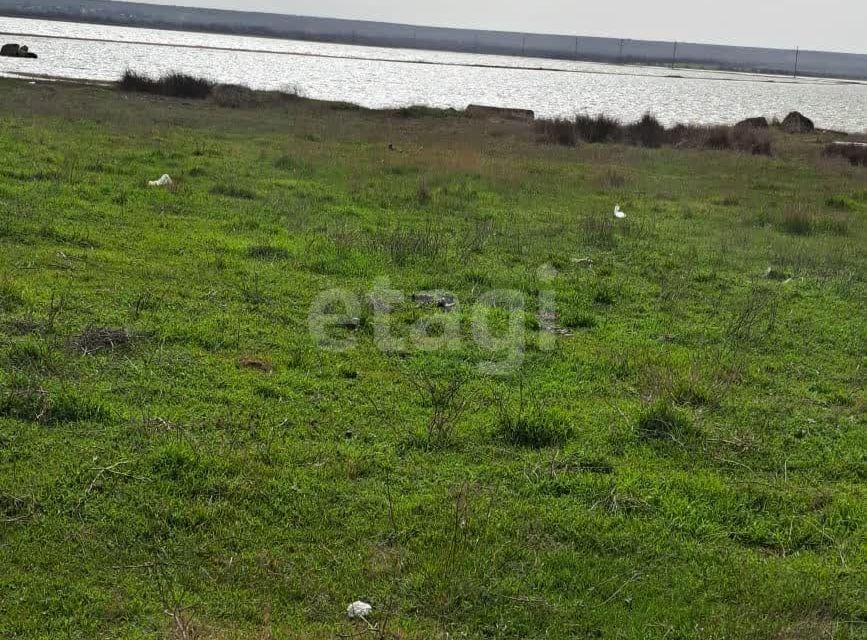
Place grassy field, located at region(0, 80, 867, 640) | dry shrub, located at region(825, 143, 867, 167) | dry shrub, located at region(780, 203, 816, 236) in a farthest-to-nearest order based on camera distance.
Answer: dry shrub, located at region(825, 143, 867, 167) < dry shrub, located at region(780, 203, 816, 236) < grassy field, located at region(0, 80, 867, 640)

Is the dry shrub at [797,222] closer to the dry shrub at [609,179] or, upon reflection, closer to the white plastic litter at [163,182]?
the dry shrub at [609,179]

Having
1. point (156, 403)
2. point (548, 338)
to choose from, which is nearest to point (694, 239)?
point (548, 338)

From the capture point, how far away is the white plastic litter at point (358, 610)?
4.21 meters

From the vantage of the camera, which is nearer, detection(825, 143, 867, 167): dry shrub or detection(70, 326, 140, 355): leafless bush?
detection(70, 326, 140, 355): leafless bush

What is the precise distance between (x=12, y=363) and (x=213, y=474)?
2484 mm

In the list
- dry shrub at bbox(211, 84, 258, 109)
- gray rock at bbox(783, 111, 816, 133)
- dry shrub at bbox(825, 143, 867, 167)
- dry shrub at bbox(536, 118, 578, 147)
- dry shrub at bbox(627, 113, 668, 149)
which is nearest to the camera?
dry shrub at bbox(825, 143, 867, 167)

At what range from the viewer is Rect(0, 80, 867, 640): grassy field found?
4410mm

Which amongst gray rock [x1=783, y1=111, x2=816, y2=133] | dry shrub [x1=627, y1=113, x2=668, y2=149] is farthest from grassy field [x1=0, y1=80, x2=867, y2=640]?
gray rock [x1=783, y1=111, x2=816, y2=133]

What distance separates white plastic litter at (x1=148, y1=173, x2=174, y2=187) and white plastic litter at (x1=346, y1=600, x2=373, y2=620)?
1281cm

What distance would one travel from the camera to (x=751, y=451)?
646 centimetres

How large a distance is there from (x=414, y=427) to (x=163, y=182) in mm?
11036

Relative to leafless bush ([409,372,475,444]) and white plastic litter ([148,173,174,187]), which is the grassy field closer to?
leafless bush ([409,372,475,444])

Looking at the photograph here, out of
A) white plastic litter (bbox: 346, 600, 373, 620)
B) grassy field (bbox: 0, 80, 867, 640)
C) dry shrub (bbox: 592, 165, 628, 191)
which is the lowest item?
white plastic litter (bbox: 346, 600, 373, 620)

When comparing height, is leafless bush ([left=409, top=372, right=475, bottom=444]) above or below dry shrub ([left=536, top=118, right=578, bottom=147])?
below
